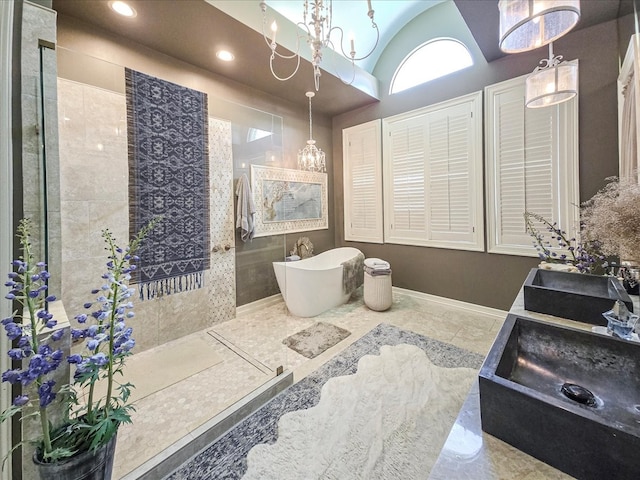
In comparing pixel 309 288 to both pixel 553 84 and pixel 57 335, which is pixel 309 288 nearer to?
pixel 57 335

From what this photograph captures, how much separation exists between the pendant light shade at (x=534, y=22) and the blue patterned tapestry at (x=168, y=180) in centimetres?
269

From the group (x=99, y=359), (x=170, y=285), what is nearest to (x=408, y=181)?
(x=170, y=285)

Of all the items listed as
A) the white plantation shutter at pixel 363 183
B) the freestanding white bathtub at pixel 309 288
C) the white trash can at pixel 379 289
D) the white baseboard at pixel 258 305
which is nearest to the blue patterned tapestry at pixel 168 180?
the white baseboard at pixel 258 305

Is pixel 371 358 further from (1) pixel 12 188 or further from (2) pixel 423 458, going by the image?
(1) pixel 12 188

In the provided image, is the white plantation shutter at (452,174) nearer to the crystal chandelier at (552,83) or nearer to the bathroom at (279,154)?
the bathroom at (279,154)

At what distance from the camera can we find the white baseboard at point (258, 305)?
3344mm

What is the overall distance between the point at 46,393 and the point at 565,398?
64.9 inches

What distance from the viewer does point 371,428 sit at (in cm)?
158

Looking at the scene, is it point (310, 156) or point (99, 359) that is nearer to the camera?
point (99, 359)

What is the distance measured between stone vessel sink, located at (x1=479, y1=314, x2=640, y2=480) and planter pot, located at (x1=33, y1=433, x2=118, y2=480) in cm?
138

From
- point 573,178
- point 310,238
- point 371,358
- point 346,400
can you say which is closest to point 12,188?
point 346,400

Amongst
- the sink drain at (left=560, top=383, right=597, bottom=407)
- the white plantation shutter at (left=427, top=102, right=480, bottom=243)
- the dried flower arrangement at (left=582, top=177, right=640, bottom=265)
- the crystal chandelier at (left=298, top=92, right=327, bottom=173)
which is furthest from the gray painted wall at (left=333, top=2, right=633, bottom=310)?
the sink drain at (left=560, top=383, right=597, bottom=407)

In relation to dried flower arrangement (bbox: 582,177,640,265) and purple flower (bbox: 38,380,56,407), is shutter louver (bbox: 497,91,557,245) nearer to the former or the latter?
dried flower arrangement (bbox: 582,177,640,265)

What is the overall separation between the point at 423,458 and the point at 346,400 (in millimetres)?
557
